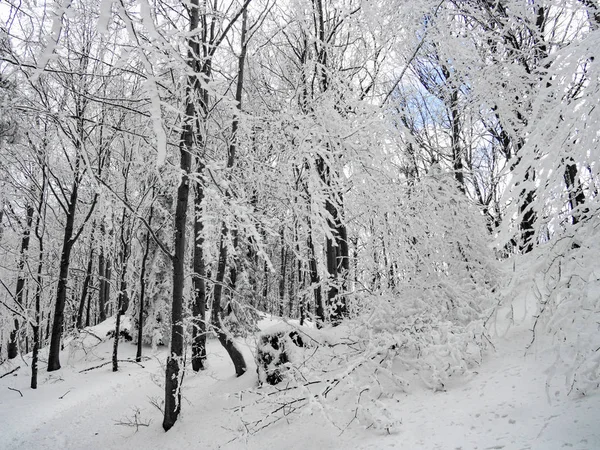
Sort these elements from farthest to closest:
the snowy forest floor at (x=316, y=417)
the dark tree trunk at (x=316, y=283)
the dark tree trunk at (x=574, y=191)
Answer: the dark tree trunk at (x=316, y=283) → the snowy forest floor at (x=316, y=417) → the dark tree trunk at (x=574, y=191)

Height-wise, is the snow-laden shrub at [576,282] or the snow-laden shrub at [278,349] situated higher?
the snow-laden shrub at [576,282]

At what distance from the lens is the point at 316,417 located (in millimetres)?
4867

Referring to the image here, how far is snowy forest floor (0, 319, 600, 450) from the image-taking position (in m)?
3.16

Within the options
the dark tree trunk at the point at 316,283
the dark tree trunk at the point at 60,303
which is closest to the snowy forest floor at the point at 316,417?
the dark tree trunk at the point at 60,303

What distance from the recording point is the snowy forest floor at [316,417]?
3.16m

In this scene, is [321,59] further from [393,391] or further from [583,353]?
[583,353]

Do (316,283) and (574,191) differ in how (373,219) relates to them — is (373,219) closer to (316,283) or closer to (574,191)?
(316,283)

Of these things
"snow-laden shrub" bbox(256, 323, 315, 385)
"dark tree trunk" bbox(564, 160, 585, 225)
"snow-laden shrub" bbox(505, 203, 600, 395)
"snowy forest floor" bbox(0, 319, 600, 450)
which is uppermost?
"dark tree trunk" bbox(564, 160, 585, 225)

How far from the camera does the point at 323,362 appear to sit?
5.64m


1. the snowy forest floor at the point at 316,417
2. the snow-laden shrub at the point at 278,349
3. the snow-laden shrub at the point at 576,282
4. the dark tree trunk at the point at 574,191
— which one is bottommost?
the snowy forest floor at the point at 316,417

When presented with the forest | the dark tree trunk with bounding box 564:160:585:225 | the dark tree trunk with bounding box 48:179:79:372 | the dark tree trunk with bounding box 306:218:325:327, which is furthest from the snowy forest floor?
the dark tree trunk with bounding box 306:218:325:327

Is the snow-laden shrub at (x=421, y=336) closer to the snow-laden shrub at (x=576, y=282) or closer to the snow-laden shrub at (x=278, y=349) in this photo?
the snow-laden shrub at (x=278, y=349)

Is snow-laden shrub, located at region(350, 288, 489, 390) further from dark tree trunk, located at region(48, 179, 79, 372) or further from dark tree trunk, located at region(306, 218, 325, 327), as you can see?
dark tree trunk, located at region(48, 179, 79, 372)

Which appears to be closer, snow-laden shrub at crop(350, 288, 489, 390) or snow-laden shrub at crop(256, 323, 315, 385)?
snow-laden shrub at crop(350, 288, 489, 390)
